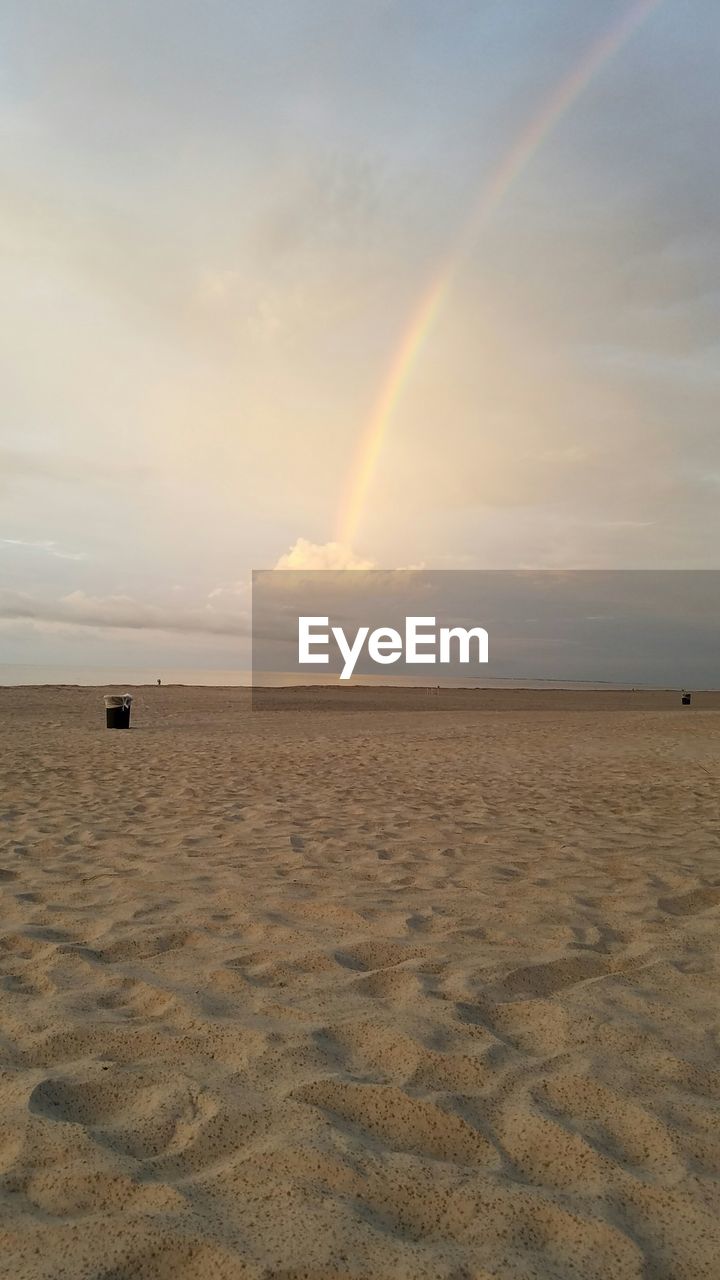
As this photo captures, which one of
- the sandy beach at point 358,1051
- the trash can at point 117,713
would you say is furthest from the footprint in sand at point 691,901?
the trash can at point 117,713

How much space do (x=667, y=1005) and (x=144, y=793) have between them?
6999mm

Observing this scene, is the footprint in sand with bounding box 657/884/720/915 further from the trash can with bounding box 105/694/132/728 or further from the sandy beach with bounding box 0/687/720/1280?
the trash can with bounding box 105/694/132/728

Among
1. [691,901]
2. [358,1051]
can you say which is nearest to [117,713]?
[691,901]

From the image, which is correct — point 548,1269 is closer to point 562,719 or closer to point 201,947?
point 201,947

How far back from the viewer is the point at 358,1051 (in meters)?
2.89

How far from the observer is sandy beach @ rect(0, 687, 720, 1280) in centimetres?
Answer: 194

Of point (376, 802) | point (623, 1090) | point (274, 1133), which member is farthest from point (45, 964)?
point (376, 802)

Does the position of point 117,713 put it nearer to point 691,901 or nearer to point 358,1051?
point 691,901

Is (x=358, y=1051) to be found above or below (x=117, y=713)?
below

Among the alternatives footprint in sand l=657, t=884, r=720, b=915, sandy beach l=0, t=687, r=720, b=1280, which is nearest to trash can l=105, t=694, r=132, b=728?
sandy beach l=0, t=687, r=720, b=1280

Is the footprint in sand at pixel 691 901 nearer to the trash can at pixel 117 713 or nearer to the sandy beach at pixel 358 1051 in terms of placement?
the sandy beach at pixel 358 1051

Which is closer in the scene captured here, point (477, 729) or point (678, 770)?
point (678, 770)

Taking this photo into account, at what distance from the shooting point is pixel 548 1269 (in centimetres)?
184

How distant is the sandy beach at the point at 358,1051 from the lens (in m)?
1.94
